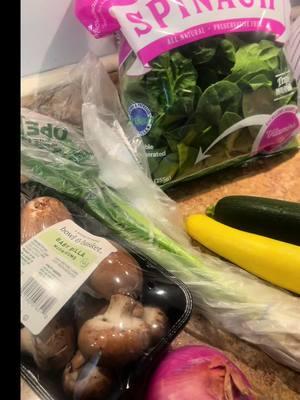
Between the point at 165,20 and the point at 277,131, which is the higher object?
the point at 165,20

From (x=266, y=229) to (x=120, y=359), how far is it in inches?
12.3

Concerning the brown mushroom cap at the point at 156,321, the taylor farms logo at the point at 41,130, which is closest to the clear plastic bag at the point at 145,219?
the taylor farms logo at the point at 41,130

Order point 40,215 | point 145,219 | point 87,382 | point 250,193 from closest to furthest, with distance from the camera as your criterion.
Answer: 1. point 87,382
2. point 40,215
3. point 145,219
4. point 250,193

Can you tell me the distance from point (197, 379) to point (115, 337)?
97 mm

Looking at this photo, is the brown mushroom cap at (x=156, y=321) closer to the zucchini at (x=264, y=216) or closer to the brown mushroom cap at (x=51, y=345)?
the brown mushroom cap at (x=51, y=345)

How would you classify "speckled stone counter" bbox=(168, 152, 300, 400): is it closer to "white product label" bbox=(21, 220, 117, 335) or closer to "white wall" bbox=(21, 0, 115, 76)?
"white product label" bbox=(21, 220, 117, 335)

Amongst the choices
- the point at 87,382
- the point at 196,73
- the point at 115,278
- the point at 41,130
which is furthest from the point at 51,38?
the point at 87,382

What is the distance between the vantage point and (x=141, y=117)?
77cm

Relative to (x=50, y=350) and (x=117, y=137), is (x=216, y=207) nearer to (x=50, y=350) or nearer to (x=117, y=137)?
(x=117, y=137)

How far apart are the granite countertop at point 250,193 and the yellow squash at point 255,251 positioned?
9cm

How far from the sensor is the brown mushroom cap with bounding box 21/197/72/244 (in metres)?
0.62

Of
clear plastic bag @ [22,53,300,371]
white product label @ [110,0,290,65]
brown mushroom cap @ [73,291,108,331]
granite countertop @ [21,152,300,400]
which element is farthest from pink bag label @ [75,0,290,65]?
brown mushroom cap @ [73,291,108,331]

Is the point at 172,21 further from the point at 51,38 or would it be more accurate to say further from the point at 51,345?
the point at 51,345
